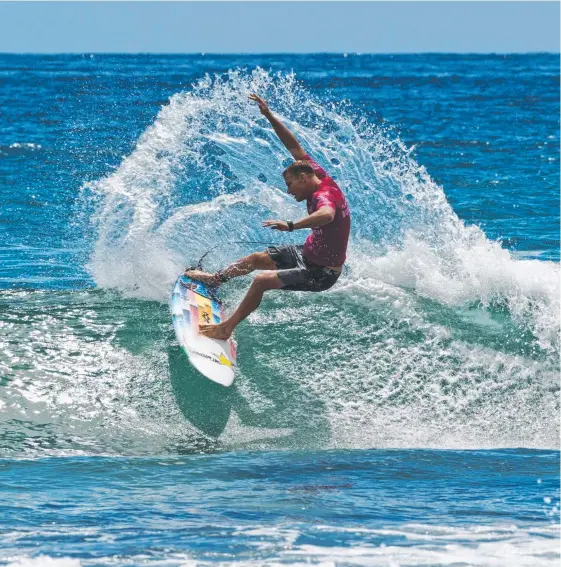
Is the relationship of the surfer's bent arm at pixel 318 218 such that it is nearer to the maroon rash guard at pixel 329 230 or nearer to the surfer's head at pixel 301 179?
the maroon rash guard at pixel 329 230

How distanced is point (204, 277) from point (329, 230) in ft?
5.48

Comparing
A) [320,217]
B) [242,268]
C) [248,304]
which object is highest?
[242,268]

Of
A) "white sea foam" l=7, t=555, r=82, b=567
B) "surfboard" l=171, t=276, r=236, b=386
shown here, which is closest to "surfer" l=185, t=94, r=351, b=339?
"surfboard" l=171, t=276, r=236, b=386

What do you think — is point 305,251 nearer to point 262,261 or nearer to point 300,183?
point 262,261

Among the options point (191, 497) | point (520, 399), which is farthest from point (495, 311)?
point (191, 497)

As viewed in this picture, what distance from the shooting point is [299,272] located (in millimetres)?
7922

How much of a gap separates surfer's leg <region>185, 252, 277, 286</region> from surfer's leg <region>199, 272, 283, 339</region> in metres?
0.33

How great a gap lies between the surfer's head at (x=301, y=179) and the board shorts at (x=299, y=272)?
0.63 m

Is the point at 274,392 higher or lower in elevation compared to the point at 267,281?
lower

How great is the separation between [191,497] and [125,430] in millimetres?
1488

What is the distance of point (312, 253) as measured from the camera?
7891 millimetres

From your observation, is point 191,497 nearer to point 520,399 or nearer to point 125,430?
point 125,430

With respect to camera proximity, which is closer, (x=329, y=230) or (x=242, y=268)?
(x=329, y=230)

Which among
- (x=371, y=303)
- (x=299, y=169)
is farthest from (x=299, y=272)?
(x=371, y=303)
